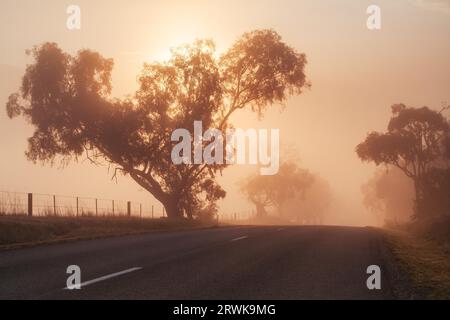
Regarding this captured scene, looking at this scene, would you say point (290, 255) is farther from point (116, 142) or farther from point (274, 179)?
point (274, 179)

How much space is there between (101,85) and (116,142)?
4.35m

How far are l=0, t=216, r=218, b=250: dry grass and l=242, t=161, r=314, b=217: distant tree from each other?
63.6 meters

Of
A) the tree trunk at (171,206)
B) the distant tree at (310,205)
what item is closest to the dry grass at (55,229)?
the tree trunk at (171,206)

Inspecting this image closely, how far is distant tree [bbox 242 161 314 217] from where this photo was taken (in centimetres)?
9556

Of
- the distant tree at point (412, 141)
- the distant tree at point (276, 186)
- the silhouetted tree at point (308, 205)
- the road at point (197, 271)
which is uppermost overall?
the distant tree at point (412, 141)

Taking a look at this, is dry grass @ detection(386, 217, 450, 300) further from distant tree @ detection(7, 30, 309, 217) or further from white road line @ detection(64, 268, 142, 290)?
distant tree @ detection(7, 30, 309, 217)

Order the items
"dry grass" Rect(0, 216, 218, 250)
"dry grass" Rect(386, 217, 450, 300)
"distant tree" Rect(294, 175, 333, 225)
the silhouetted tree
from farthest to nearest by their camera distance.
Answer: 1. "distant tree" Rect(294, 175, 333, 225)
2. the silhouetted tree
3. "dry grass" Rect(0, 216, 218, 250)
4. "dry grass" Rect(386, 217, 450, 300)

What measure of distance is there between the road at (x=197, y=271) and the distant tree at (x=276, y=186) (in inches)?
3145

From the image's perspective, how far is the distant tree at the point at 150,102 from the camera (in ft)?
123

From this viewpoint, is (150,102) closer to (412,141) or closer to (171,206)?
(171,206)

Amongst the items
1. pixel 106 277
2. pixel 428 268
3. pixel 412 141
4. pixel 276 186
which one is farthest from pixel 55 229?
pixel 276 186

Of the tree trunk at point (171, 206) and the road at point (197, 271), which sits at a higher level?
the road at point (197, 271)

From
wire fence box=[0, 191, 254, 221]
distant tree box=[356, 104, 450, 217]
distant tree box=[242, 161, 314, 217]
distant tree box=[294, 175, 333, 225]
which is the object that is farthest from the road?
distant tree box=[294, 175, 333, 225]

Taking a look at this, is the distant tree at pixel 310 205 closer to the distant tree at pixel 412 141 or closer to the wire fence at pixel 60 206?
the distant tree at pixel 412 141
